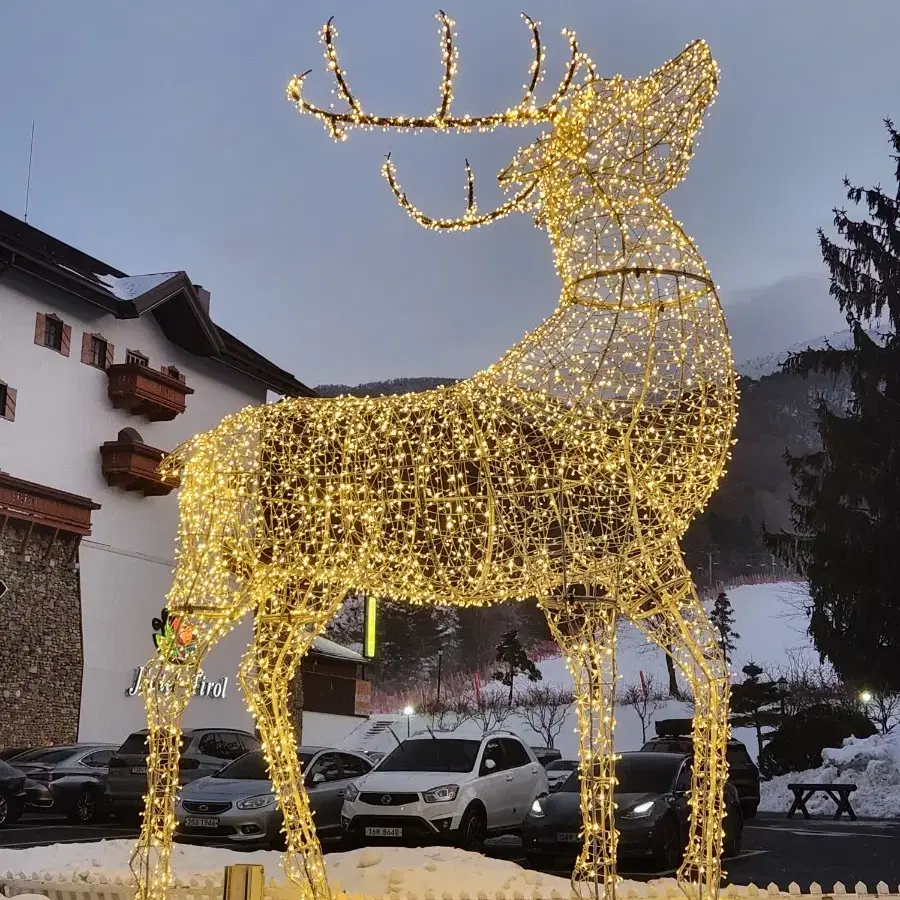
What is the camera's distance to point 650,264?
13.3ft

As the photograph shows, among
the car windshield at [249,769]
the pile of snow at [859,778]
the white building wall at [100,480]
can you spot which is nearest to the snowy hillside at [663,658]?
the pile of snow at [859,778]

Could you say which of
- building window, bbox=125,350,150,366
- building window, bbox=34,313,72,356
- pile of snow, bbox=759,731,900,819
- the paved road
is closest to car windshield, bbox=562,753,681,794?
the paved road

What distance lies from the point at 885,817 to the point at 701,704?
11527mm

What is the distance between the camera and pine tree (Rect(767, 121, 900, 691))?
15.2 m

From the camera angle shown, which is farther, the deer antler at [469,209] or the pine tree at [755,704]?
the pine tree at [755,704]

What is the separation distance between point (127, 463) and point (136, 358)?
2.14 metres

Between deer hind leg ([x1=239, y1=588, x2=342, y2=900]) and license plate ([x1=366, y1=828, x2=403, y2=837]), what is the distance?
15.0ft

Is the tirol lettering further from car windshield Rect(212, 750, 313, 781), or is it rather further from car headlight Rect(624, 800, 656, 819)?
car headlight Rect(624, 800, 656, 819)

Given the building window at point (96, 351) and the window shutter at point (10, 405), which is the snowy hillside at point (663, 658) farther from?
the window shutter at point (10, 405)

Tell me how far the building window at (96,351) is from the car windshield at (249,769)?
8.18m

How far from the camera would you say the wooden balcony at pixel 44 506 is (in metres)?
14.5

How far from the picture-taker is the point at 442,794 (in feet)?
28.7

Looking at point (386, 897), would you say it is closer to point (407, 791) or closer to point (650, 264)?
point (650, 264)

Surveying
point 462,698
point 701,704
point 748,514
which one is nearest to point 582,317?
point 701,704
